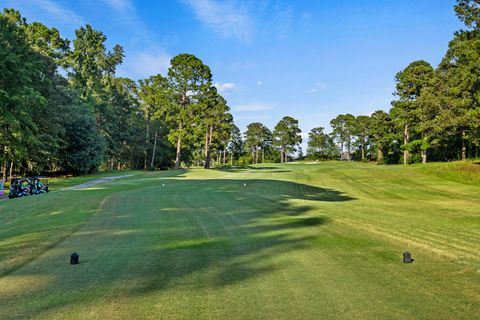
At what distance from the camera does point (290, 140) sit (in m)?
111

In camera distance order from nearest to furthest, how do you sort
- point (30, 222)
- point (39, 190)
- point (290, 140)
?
1. point (30, 222)
2. point (39, 190)
3. point (290, 140)

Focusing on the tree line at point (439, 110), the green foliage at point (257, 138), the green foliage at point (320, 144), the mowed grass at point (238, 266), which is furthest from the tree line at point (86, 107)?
the green foliage at point (320, 144)

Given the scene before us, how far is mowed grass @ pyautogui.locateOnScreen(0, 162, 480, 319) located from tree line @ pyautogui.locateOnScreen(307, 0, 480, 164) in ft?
85.8

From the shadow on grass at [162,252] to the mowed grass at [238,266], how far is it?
2 cm

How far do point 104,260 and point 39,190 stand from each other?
21.5 m

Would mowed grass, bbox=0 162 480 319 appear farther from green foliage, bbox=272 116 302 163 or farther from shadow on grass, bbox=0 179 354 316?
green foliage, bbox=272 116 302 163

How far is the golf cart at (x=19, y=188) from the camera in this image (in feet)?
75.2

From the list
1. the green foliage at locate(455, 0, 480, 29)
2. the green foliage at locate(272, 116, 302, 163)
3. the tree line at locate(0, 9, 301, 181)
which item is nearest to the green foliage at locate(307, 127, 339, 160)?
the green foliage at locate(272, 116, 302, 163)

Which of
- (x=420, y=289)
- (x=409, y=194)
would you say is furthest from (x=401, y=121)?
(x=420, y=289)

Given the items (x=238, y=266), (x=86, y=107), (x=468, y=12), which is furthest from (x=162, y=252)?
(x=86, y=107)

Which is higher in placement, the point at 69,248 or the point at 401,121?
the point at 401,121

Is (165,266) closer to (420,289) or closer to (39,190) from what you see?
(420,289)

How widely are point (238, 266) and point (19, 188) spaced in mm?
22642

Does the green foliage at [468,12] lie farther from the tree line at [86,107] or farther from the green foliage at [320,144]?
the green foliage at [320,144]
